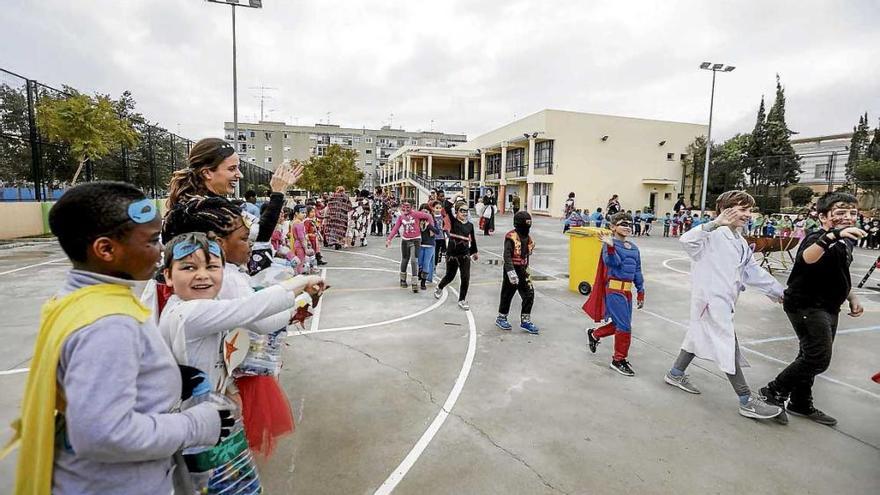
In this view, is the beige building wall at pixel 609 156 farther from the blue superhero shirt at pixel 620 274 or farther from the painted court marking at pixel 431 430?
the painted court marking at pixel 431 430

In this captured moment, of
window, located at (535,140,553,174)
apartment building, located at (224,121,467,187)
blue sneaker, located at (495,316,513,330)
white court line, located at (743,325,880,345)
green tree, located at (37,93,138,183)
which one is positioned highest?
apartment building, located at (224,121,467,187)

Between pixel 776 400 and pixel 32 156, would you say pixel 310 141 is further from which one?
pixel 776 400

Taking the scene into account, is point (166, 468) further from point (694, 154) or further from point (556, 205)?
point (694, 154)

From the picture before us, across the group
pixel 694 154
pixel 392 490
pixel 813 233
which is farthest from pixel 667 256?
pixel 694 154

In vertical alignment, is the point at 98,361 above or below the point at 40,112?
below

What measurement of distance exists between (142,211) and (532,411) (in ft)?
11.4

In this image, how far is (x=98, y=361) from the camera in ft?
3.80

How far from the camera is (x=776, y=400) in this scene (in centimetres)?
404

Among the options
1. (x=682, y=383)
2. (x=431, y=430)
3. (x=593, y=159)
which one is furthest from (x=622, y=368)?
(x=593, y=159)

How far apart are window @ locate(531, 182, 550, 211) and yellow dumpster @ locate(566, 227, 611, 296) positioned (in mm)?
27419

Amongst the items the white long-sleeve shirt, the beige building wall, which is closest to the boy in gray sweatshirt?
the white long-sleeve shirt

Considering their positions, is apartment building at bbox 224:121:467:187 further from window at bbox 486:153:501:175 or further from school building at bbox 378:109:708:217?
school building at bbox 378:109:708:217

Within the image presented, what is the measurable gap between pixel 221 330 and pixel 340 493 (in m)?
1.64

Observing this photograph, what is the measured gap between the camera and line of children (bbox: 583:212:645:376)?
484 cm
